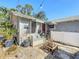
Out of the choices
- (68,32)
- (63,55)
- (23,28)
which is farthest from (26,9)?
(63,55)

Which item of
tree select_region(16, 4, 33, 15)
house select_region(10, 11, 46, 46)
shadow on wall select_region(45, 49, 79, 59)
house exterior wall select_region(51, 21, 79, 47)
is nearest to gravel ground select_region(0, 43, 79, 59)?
shadow on wall select_region(45, 49, 79, 59)

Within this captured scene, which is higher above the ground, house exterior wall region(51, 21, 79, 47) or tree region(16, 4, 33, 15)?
tree region(16, 4, 33, 15)

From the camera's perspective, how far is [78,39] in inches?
396

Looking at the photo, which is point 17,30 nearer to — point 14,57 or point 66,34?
point 14,57

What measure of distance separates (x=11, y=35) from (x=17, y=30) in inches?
40.6

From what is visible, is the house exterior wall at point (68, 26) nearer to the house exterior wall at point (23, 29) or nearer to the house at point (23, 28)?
the house at point (23, 28)

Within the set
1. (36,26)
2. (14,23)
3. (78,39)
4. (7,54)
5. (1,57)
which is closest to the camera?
(1,57)

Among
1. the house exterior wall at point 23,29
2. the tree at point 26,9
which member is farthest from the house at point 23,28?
the tree at point 26,9

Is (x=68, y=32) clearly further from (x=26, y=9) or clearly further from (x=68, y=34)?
(x=26, y=9)

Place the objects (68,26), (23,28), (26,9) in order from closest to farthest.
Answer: (23,28) < (68,26) < (26,9)

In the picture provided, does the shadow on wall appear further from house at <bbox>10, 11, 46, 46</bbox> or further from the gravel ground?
house at <bbox>10, 11, 46, 46</bbox>

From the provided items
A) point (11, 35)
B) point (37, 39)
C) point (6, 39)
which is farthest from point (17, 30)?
point (37, 39)

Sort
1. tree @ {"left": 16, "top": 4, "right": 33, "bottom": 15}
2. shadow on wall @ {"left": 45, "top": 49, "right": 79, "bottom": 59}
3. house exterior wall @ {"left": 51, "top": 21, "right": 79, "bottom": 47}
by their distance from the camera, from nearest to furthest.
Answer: shadow on wall @ {"left": 45, "top": 49, "right": 79, "bottom": 59}
house exterior wall @ {"left": 51, "top": 21, "right": 79, "bottom": 47}
tree @ {"left": 16, "top": 4, "right": 33, "bottom": 15}

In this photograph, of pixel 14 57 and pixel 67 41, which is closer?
pixel 14 57
